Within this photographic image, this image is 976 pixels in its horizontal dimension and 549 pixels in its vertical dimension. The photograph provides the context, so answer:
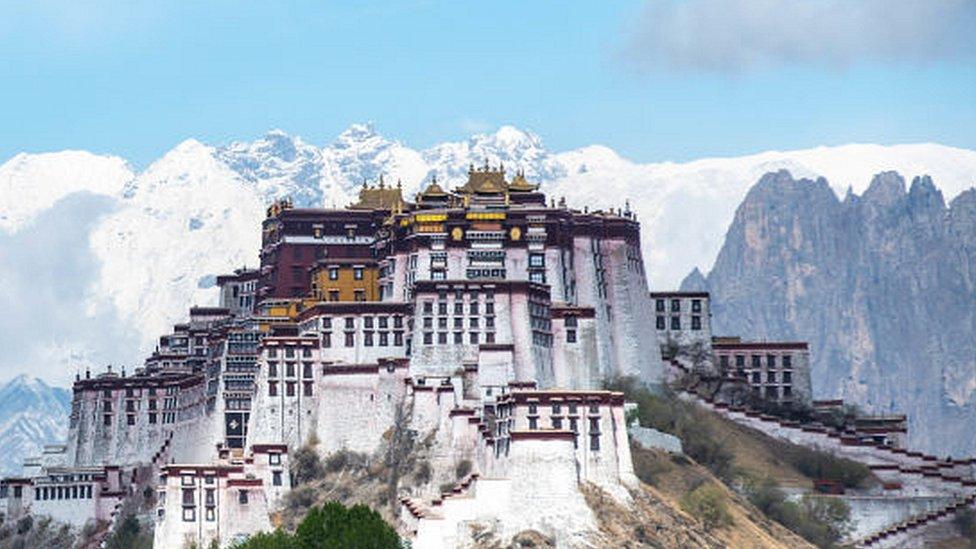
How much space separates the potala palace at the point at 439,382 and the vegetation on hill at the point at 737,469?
5.37 feet

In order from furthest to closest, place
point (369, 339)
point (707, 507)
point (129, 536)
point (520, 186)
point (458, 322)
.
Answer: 1. point (520, 186)
2. point (129, 536)
3. point (369, 339)
4. point (458, 322)
5. point (707, 507)

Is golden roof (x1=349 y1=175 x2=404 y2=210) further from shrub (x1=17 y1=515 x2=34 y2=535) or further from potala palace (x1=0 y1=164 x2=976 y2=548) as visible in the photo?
shrub (x1=17 y1=515 x2=34 y2=535)

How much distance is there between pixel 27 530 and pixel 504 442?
41483 millimetres

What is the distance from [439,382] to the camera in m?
165

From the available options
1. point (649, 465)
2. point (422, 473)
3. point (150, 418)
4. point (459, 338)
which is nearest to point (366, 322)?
point (459, 338)

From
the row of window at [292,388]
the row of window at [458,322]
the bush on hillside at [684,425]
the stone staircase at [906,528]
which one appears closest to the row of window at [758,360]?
the bush on hillside at [684,425]

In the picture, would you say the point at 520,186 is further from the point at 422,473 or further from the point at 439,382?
the point at 422,473

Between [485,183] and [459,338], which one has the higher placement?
[485,183]

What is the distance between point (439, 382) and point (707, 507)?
51.5 feet

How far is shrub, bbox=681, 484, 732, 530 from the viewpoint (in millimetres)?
161625

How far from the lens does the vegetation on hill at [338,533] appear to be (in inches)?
5900

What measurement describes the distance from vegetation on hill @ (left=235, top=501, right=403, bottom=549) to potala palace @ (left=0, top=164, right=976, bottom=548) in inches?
88.7

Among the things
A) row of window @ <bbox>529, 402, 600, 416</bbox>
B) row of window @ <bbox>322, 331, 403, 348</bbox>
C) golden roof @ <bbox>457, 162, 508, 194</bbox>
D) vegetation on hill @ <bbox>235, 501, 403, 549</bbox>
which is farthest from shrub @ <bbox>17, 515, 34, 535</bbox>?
row of window @ <bbox>529, 402, 600, 416</bbox>

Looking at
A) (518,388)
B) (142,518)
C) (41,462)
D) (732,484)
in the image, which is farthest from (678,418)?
(41,462)
